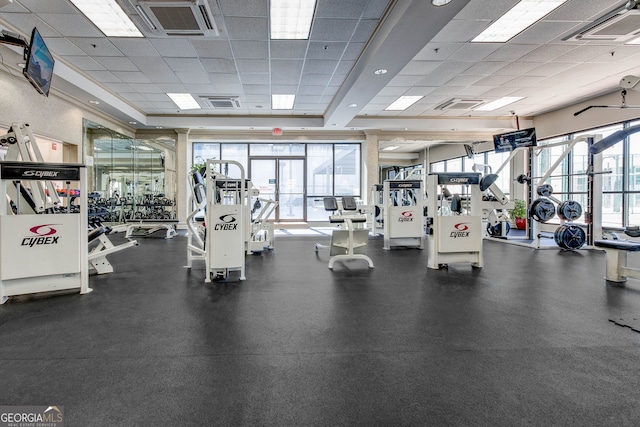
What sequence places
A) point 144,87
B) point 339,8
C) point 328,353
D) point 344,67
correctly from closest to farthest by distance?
point 328,353, point 339,8, point 344,67, point 144,87

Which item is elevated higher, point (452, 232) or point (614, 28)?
point (614, 28)

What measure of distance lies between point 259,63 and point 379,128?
5375 millimetres

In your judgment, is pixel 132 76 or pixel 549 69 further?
pixel 132 76

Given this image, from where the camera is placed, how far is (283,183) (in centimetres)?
1209

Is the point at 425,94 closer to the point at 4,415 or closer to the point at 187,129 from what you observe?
the point at 187,129

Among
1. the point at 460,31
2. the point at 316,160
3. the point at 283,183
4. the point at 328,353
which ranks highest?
the point at 460,31

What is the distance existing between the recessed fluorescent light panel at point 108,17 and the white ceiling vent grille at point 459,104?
719 cm

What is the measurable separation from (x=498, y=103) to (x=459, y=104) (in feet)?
3.40

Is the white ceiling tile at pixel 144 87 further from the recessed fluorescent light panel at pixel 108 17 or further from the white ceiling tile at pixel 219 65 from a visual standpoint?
the recessed fluorescent light panel at pixel 108 17

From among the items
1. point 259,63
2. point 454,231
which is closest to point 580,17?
point 454,231

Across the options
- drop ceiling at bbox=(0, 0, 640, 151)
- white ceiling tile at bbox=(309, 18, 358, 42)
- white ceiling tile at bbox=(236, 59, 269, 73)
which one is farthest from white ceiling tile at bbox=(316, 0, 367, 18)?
white ceiling tile at bbox=(236, 59, 269, 73)

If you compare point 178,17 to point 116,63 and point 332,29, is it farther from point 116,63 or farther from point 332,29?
point 116,63

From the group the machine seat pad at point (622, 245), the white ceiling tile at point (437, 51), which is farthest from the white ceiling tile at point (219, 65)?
the machine seat pad at point (622, 245)

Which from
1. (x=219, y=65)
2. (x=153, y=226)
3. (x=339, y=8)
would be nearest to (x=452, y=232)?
(x=339, y=8)
